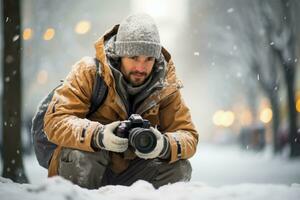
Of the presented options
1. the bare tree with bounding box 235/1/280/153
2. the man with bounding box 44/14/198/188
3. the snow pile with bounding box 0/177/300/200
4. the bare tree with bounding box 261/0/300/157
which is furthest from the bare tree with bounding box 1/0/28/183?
the bare tree with bounding box 235/1/280/153

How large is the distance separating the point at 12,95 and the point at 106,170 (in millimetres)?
3672

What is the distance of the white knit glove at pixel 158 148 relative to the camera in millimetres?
4070

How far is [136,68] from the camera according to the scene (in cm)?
444

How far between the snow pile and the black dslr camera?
287mm

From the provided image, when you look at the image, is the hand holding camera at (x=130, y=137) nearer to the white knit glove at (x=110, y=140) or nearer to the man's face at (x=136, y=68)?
the white knit glove at (x=110, y=140)

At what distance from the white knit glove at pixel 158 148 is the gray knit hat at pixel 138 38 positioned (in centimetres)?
70

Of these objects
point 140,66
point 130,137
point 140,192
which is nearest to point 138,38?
point 140,66

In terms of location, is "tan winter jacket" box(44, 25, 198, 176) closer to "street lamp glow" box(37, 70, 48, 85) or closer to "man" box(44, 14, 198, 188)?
"man" box(44, 14, 198, 188)

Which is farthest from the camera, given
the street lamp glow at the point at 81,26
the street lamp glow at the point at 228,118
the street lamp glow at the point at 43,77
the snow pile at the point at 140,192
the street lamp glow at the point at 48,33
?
the street lamp glow at the point at 228,118

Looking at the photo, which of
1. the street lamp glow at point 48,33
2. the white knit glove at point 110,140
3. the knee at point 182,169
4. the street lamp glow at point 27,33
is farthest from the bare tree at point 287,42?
the white knit glove at point 110,140

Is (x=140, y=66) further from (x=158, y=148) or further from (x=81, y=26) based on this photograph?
(x=81, y=26)

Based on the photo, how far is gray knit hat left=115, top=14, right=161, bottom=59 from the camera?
4445 mm

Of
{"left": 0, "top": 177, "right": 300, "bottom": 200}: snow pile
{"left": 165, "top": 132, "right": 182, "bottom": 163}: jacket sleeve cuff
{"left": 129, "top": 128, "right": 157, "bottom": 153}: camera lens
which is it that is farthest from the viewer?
{"left": 165, "top": 132, "right": 182, "bottom": 163}: jacket sleeve cuff

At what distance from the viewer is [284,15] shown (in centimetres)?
1825
